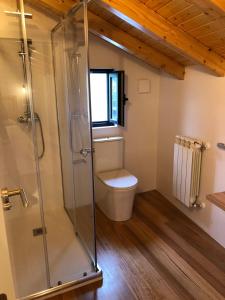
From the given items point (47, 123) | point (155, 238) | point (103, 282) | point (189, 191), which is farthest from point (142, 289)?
point (47, 123)

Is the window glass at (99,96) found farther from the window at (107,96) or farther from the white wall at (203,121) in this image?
the white wall at (203,121)

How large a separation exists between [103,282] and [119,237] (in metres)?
0.61

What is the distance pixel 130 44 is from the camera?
2529 mm

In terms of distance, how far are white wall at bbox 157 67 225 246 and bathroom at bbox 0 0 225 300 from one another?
1 cm

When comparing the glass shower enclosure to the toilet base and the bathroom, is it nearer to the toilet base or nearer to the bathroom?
the bathroom

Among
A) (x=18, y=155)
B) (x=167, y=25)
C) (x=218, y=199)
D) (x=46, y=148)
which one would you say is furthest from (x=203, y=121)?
(x=18, y=155)

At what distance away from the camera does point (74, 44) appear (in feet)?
6.71

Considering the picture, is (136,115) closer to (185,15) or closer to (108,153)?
(108,153)

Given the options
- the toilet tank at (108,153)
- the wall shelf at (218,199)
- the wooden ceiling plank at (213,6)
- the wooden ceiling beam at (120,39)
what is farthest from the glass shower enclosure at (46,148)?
the wall shelf at (218,199)

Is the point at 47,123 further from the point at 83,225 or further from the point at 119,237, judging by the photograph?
the point at 119,237

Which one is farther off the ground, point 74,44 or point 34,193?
point 74,44

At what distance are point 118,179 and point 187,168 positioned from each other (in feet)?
2.53

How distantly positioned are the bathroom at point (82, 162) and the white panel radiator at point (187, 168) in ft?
0.24

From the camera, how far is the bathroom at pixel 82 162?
1.99 metres
